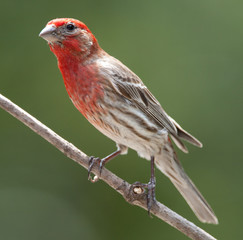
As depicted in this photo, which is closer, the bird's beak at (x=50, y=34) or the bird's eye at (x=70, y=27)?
the bird's beak at (x=50, y=34)

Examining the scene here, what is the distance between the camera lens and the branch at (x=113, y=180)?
5023 mm

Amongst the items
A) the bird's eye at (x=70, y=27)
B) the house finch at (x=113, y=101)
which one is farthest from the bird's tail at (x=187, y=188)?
the bird's eye at (x=70, y=27)

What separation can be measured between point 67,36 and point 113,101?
771 mm

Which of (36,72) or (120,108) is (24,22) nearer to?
(36,72)

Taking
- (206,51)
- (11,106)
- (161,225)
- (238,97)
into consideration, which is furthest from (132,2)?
(11,106)

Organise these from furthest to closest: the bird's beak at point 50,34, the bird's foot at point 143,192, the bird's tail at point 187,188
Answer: the bird's tail at point 187,188
the bird's beak at point 50,34
the bird's foot at point 143,192

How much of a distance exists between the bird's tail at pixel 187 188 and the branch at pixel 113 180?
0.95 metres

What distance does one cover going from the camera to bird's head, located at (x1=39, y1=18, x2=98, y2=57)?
5.50 m

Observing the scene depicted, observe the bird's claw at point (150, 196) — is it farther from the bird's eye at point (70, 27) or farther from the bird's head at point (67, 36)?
the bird's eye at point (70, 27)

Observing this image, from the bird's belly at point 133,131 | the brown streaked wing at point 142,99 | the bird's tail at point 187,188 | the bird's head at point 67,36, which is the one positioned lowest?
the bird's tail at point 187,188

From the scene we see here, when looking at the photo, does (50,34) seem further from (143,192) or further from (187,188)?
(187,188)

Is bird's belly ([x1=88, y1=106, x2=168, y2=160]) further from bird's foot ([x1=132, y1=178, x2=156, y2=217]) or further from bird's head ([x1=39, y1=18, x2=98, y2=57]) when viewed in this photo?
bird's head ([x1=39, y1=18, x2=98, y2=57])

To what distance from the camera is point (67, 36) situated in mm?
5605

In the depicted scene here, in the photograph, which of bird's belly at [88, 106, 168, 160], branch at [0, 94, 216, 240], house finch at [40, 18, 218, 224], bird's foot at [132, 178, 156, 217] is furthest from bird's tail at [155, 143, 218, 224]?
branch at [0, 94, 216, 240]
